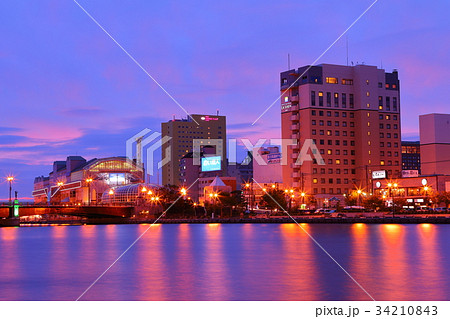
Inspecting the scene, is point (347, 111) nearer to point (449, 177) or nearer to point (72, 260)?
point (449, 177)

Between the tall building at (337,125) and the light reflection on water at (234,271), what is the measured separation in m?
111

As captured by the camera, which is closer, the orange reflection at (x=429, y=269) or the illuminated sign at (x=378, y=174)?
the orange reflection at (x=429, y=269)

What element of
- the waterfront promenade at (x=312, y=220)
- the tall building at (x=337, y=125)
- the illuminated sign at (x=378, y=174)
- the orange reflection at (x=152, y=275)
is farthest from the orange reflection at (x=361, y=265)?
the tall building at (x=337, y=125)

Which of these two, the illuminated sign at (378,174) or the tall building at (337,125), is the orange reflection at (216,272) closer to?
the illuminated sign at (378,174)

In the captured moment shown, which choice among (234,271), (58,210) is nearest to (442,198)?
(58,210)

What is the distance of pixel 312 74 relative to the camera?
18338 centimetres

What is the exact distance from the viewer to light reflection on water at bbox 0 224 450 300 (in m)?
35.7

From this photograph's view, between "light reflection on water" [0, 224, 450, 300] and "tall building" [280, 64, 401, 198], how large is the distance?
11079 cm

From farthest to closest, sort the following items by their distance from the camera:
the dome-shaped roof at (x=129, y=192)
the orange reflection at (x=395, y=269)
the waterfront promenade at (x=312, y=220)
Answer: the dome-shaped roof at (x=129, y=192)
the waterfront promenade at (x=312, y=220)
the orange reflection at (x=395, y=269)

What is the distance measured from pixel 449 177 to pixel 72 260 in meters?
122

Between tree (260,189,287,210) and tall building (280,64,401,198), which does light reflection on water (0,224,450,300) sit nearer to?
tree (260,189,287,210)

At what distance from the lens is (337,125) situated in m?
189

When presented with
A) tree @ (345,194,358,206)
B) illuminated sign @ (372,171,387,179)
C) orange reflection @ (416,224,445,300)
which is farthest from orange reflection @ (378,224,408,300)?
illuminated sign @ (372,171,387,179)

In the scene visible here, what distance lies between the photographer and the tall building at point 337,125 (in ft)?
605
